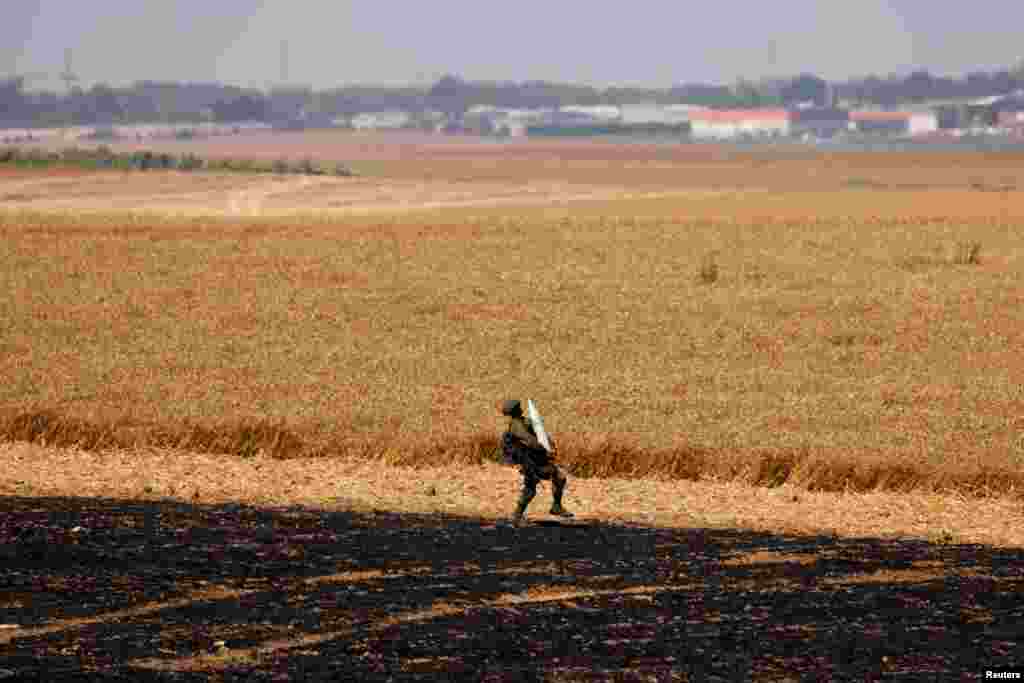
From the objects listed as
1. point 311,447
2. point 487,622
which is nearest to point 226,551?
point 487,622

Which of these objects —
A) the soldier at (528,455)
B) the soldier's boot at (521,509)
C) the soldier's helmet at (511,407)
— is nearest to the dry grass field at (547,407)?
the soldier's boot at (521,509)

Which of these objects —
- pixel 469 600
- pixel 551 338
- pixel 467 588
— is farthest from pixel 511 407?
pixel 551 338

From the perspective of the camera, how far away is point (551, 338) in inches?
1731

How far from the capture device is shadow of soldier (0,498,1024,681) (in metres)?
19.9

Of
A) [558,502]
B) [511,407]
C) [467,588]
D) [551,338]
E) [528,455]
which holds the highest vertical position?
[511,407]

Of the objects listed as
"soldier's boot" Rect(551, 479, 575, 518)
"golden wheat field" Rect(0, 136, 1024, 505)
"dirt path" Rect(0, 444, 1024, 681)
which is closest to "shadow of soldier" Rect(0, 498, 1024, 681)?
"dirt path" Rect(0, 444, 1024, 681)

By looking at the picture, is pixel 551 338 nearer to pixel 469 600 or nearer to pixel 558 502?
pixel 558 502

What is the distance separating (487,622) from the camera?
21531 millimetres

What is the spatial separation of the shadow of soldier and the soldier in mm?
551

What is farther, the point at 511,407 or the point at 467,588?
the point at 511,407

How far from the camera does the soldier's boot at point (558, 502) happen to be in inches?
1024

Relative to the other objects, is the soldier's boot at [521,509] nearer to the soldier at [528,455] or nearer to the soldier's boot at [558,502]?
the soldier at [528,455]

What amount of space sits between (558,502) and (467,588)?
3.36 m

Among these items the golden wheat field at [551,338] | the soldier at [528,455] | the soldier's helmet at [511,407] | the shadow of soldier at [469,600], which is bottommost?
the golden wheat field at [551,338]
